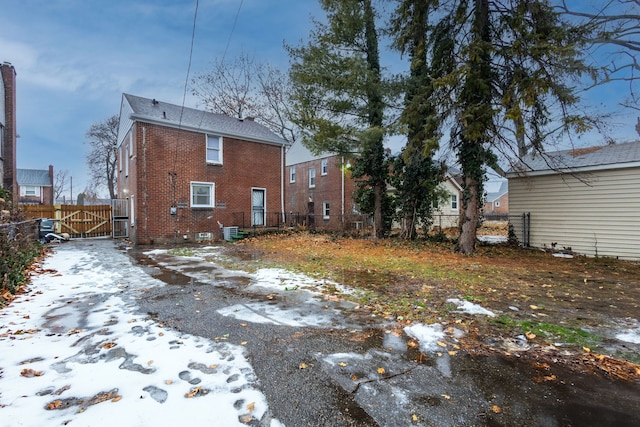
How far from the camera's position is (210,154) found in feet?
51.1

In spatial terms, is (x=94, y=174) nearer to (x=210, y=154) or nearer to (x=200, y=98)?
(x=200, y=98)

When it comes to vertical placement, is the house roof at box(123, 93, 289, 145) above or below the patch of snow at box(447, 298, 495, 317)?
above

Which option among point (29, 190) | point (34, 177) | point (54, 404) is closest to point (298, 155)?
point (54, 404)

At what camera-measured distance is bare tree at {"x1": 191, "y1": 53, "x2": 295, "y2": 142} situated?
2781 cm

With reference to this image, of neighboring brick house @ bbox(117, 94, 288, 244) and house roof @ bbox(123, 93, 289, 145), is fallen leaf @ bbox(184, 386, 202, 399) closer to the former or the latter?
neighboring brick house @ bbox(117, 94, 288, 244)

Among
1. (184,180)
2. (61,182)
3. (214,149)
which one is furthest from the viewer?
(61,182)

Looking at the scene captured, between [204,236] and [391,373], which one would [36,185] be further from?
[391,373]

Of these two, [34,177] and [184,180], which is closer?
[184,180]

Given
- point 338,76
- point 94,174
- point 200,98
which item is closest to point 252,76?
point 200,98

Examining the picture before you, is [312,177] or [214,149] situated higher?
[214,149]

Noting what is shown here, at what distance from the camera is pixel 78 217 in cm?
1650

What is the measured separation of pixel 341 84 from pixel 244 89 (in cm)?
1947

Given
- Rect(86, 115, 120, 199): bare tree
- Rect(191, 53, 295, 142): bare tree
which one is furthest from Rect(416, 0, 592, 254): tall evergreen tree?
Rect(86, 115, 120, 199): bare tree

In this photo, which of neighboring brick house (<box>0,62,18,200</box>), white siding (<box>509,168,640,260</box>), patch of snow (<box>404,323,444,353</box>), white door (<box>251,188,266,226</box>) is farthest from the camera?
white door (<box>251,188,266,226</box>)
